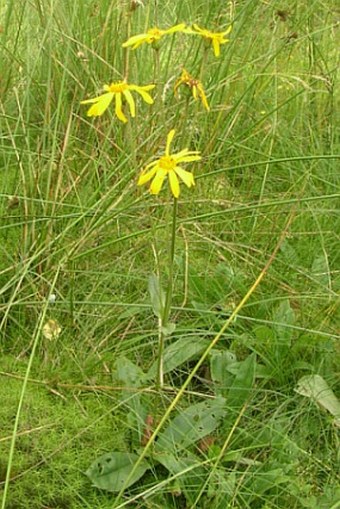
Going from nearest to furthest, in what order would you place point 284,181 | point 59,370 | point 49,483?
point 49,483 < point 59,370 < point 284,181

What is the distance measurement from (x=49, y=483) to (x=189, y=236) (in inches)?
22.5

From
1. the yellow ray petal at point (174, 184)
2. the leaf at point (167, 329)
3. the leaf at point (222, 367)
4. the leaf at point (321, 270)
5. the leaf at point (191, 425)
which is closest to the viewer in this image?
the yellow ray petal at point (174, 184)

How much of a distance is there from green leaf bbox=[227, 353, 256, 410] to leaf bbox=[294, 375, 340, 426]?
72 millimetres

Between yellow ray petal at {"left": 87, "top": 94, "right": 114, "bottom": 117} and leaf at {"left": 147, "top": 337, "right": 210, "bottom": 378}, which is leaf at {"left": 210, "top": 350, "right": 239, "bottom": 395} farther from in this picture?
yellow ray petal at {"left": 87, "top": 94, "right": 114, "bottom": 117}

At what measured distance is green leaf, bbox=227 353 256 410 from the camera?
50.9 inches

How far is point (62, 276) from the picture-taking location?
58.6 inches

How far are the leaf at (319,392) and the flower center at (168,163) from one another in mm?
447

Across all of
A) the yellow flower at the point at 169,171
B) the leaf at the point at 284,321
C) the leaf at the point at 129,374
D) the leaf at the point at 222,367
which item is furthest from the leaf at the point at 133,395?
A: the yellow flower at the point at 169,171

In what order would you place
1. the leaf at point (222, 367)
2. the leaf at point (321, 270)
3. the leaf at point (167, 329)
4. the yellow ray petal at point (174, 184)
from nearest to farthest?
the yellow ray petal at point (174, 184)
the leaf at point (167, 329)
the leaf at point (222, 367)
the leaf at point (321, 270)

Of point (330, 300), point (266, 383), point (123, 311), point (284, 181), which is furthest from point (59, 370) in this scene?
point (284, 181)

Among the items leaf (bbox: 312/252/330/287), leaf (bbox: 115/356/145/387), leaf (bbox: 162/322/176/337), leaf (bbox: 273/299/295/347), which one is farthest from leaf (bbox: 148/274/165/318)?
leaf (bbox: 312/252/330/287)

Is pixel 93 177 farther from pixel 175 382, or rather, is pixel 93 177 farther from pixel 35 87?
pixel 175 382

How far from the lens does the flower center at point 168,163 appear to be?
1034 mm

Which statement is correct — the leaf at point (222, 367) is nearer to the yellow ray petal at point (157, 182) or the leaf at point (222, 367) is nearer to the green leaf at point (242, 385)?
the green leaf at point (242, 385)
